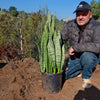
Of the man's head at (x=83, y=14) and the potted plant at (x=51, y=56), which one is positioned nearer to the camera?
the potted plant at (x=51, y=56)

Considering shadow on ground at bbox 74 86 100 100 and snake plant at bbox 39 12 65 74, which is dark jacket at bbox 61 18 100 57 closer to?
snake plant at bbox 39 12 65 74

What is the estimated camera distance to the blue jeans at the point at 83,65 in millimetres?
2340

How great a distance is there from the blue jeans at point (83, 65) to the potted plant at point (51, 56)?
1.91ft

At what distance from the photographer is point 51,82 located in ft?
6.74

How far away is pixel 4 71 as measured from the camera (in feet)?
9.68

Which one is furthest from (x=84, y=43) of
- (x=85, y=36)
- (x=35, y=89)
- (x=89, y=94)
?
(x=35, y=89)

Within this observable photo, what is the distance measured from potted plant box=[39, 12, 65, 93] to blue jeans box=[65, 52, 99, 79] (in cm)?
58

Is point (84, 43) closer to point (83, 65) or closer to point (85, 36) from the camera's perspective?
point (85, 36)

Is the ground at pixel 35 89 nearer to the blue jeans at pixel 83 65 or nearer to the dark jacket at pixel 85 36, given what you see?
the blue jeans at pixel 83 65

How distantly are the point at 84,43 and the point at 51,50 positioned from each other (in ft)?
2.57

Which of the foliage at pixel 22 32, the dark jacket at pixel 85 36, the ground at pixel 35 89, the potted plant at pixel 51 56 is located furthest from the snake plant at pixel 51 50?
the foliage at pixel 22 32

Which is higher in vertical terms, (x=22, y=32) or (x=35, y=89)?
(x=22, y=32)

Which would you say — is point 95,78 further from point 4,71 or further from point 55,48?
point 4,71

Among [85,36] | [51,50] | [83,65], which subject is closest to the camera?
[51,50]
